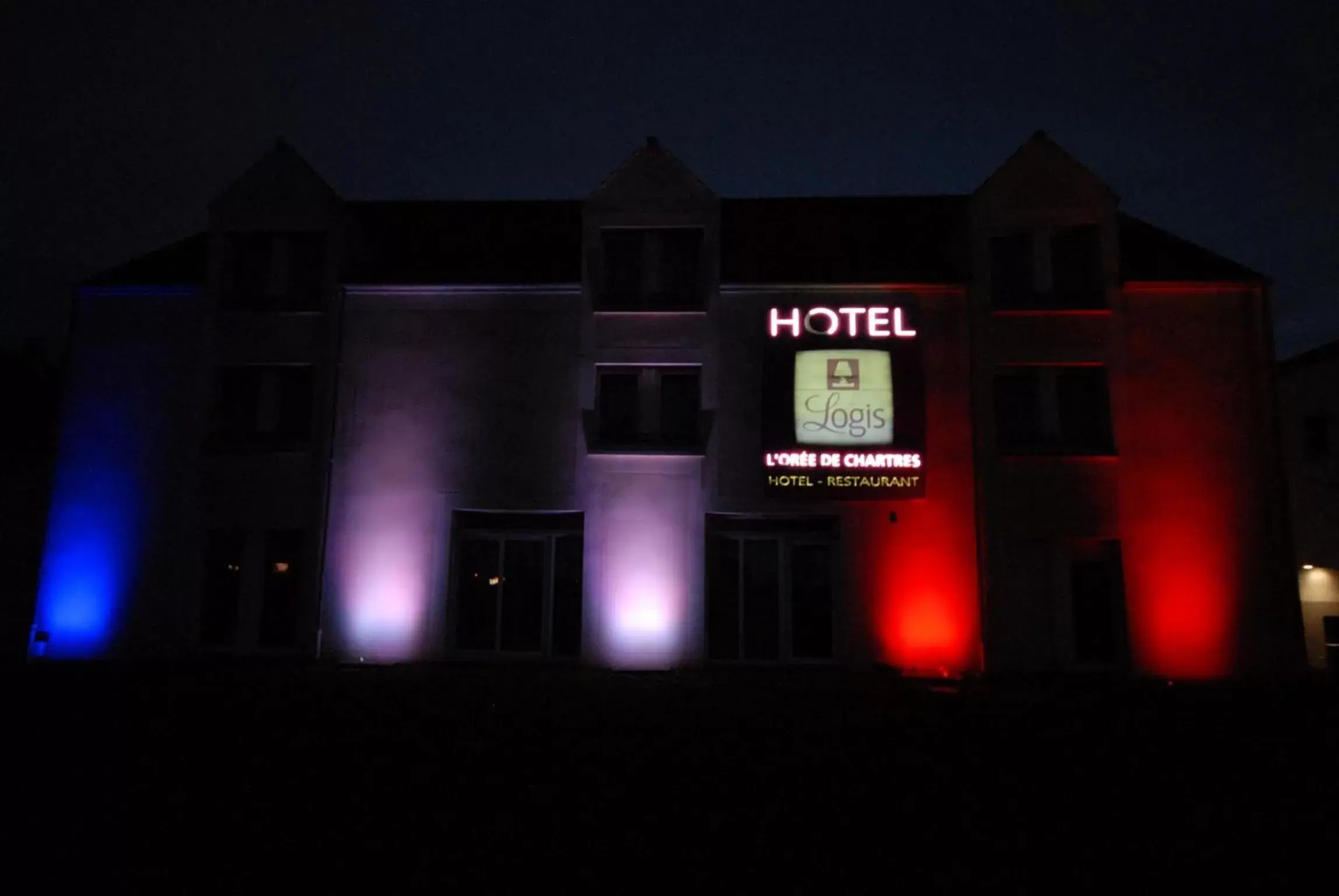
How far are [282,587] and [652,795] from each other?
13197mm

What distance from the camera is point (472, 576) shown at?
56.4 feet

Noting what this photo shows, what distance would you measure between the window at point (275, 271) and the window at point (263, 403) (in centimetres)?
125

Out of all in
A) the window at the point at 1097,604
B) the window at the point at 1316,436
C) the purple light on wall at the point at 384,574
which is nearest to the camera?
the window at the point at 1097,604

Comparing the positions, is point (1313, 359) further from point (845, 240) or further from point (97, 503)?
point (97, 503)

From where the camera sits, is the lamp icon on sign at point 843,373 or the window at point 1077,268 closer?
the lamp icon on sign at point 843,373

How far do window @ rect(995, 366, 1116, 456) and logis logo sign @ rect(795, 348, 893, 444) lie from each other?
217cm

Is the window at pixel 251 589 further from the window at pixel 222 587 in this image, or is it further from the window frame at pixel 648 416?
the window frame at pixel 648 416

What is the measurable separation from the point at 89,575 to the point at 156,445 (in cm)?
269

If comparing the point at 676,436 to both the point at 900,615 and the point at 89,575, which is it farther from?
the point at 89,575

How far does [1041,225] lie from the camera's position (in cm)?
1756

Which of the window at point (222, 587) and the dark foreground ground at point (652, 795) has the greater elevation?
the window at point (222, 587)

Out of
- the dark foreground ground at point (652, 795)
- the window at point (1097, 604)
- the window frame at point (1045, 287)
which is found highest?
the window frame at point (1045, 287)

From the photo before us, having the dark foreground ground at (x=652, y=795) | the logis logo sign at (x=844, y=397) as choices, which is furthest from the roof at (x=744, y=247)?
the dark foreground ground at (x=652, y=795)

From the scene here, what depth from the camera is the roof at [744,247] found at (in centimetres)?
1748
